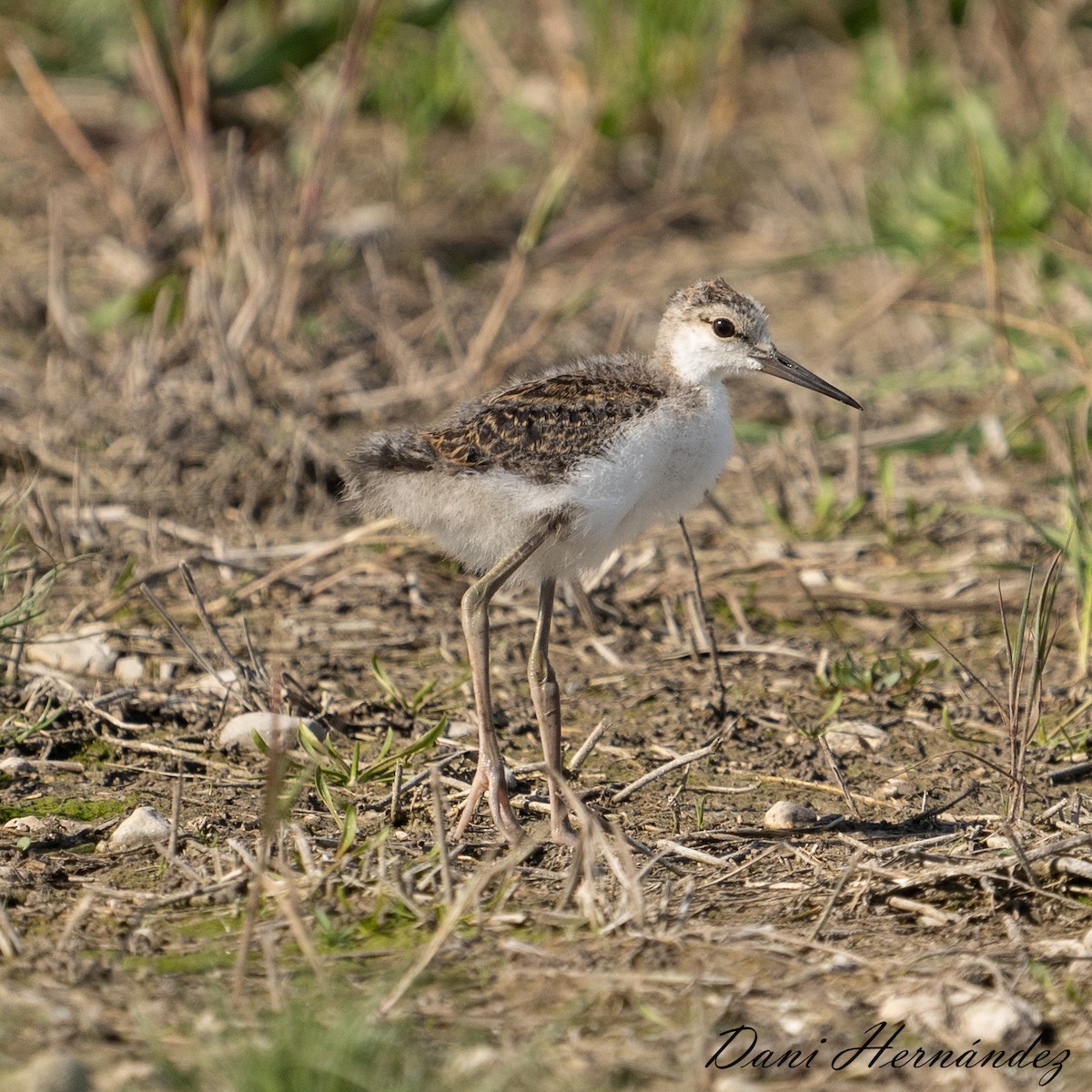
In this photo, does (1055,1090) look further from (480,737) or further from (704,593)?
(704,593)

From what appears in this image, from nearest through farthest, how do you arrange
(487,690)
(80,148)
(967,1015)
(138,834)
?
(967,1015)
(138,834)
(487,690)
(80,148)

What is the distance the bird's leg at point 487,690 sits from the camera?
130 inches

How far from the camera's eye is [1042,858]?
301 centimetres

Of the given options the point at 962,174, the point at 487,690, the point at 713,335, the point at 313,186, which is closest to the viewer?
the point at 487,690

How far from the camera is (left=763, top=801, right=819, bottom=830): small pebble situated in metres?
3.33

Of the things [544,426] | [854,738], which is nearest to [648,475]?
[544,426]

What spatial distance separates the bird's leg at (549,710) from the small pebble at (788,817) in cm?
42

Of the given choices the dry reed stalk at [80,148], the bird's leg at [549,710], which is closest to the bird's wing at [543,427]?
the bird's leg at [549,710]

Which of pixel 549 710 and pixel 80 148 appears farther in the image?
pixel 80 148

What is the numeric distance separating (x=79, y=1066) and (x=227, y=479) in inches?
115

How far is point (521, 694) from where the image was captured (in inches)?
162

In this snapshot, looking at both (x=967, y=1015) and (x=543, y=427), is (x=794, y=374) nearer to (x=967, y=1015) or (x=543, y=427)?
(x=543, y=427)

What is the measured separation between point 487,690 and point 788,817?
696mm

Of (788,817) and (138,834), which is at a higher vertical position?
(138,834)
